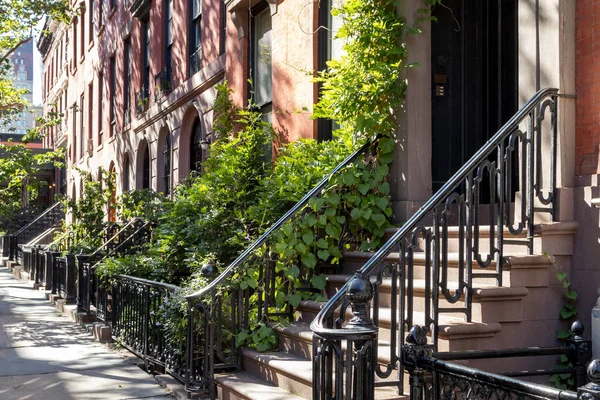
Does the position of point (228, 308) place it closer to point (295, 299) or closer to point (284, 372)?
point (295, 299)

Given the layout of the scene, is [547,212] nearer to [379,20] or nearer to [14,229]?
[379,20]

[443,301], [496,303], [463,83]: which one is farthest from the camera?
[463,83]

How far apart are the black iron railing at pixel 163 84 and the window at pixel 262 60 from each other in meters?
5.49

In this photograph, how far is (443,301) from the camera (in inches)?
227

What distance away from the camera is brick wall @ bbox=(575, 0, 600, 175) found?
18.7 ft

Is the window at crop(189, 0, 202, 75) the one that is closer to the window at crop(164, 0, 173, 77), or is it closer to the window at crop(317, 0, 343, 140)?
the window at crop(164, 0, 173, 77)

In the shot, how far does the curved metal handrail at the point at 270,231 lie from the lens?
664 cm

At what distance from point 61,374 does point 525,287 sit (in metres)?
5.27

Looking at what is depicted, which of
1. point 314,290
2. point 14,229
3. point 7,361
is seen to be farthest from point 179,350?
point 14,229

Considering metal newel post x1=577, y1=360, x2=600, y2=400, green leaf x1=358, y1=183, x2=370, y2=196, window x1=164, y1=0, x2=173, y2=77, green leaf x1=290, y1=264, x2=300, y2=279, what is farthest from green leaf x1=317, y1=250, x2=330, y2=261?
window x1=164, y1=0, x2=173, y2=77

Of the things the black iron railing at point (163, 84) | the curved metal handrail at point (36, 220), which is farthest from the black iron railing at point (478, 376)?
the curved metal handrail at point (36, 220)

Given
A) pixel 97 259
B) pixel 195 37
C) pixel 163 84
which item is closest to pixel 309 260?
pixel 97 259

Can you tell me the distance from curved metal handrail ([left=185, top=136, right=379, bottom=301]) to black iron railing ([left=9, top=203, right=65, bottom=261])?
2292 centimetres

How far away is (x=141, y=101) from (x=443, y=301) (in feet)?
48.5
